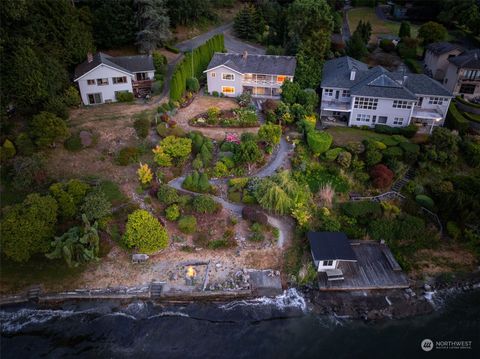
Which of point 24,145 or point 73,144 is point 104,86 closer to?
point 73,144

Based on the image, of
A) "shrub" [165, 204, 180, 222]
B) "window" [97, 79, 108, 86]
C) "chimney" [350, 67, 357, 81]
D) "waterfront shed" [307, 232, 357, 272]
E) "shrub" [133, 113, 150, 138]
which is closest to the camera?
"waterfront shed" [307, 232, 357, 272]

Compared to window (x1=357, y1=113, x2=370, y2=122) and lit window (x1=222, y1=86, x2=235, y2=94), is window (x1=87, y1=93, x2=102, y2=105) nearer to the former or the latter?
lit window (x1=222, y1=86, x2=235, y2=94)

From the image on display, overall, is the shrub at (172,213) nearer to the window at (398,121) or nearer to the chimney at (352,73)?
the chimney at (352,73)

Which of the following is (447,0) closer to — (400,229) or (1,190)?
(400,229)

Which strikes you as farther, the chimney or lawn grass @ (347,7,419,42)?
lawn grass @ (347,7,419,42)

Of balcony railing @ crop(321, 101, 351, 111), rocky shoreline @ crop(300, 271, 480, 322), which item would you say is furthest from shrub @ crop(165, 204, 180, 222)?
balcony railing @ crop(321, 101, 351, 111)

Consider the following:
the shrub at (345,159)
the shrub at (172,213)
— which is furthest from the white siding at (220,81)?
the shrub at (172,213)
